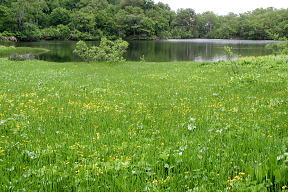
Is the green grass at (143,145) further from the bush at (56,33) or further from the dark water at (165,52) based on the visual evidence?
the bush at (56,33)

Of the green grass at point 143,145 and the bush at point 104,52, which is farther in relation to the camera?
the bush at point 104,52

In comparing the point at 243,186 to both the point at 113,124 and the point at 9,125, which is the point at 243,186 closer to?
the point at 113,124

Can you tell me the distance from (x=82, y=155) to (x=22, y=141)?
8.16ft

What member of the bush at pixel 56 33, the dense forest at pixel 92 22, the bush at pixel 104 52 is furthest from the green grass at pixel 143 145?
the bush at pixel 56 33

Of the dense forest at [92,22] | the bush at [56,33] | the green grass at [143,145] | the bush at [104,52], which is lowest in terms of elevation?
the green grass at [143,145]

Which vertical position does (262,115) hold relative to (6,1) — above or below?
below

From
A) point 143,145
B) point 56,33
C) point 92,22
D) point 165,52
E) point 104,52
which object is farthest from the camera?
point 92,22

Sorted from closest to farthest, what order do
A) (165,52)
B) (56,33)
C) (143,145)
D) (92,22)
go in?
(143,145), (165,52), (56,33), (92,22)

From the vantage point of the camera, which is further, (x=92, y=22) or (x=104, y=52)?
(x=92, y=22)

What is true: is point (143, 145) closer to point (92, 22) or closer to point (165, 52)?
point (165, 52)

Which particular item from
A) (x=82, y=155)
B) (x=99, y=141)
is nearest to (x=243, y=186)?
(x=82, y=155)

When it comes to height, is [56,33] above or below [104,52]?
above

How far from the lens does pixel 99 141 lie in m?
7.93

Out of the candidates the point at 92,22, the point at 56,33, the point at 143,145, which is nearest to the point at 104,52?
the point at 143,145
